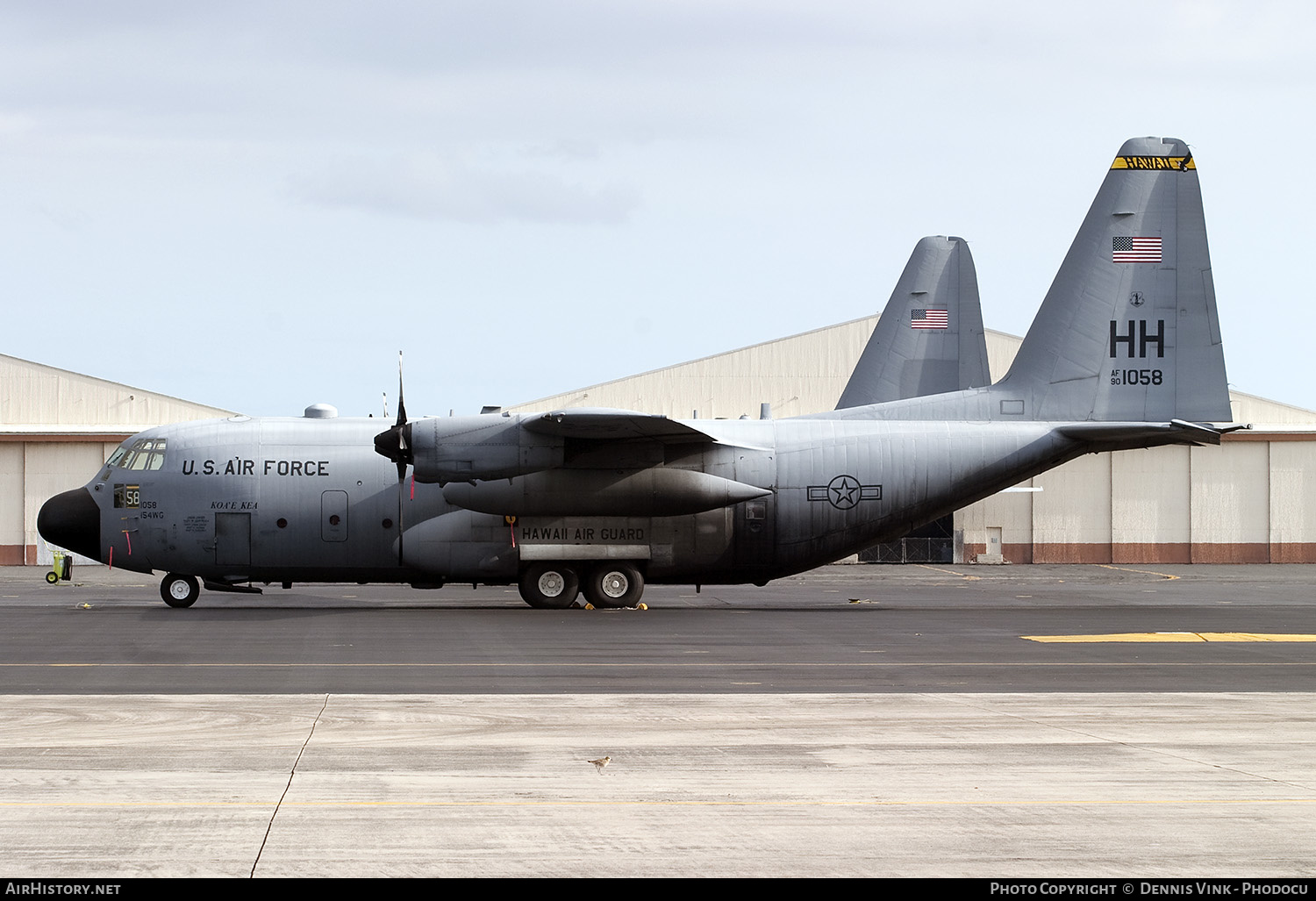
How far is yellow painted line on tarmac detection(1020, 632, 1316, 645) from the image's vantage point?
819 inches

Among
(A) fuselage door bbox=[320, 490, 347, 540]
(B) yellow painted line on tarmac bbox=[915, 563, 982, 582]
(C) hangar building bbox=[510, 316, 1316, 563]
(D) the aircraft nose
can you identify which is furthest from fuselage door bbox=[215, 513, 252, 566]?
(C) hangar building bbox=[510, 316, 1316, 563]

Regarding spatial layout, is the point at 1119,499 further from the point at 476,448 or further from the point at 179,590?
the point at 179,590

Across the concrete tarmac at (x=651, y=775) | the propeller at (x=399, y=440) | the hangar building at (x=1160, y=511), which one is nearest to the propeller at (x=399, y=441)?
the propeller at (x=399, y=440)

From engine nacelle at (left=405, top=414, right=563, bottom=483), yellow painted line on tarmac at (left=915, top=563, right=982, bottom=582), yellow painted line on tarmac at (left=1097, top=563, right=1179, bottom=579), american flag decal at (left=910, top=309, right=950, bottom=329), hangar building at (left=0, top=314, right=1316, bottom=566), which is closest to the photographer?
engine nacelle at (left=405, top=414, right=563, bottom=483)

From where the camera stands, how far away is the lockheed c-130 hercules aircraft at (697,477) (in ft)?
88.9

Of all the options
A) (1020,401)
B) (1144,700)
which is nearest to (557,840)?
(1144,700)

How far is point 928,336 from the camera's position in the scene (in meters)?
35.0

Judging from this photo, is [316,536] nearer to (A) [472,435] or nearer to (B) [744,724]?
(A) [472,435]

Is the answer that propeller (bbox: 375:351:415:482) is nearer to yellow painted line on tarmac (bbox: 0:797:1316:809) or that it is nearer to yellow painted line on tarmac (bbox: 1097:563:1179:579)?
yellow painted line on tarmac (bbox: 0:797:1316:809)

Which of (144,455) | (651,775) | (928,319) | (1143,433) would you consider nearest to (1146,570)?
(928,319)

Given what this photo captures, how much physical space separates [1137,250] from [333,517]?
60.7ft

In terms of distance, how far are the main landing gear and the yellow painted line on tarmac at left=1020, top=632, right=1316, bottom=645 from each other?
9029 millimetres

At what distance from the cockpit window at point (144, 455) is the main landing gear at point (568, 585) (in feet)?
27.7

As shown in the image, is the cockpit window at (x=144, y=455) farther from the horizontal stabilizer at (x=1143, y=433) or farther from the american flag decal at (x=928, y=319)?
the american flag decal at (x=928, y=319)
